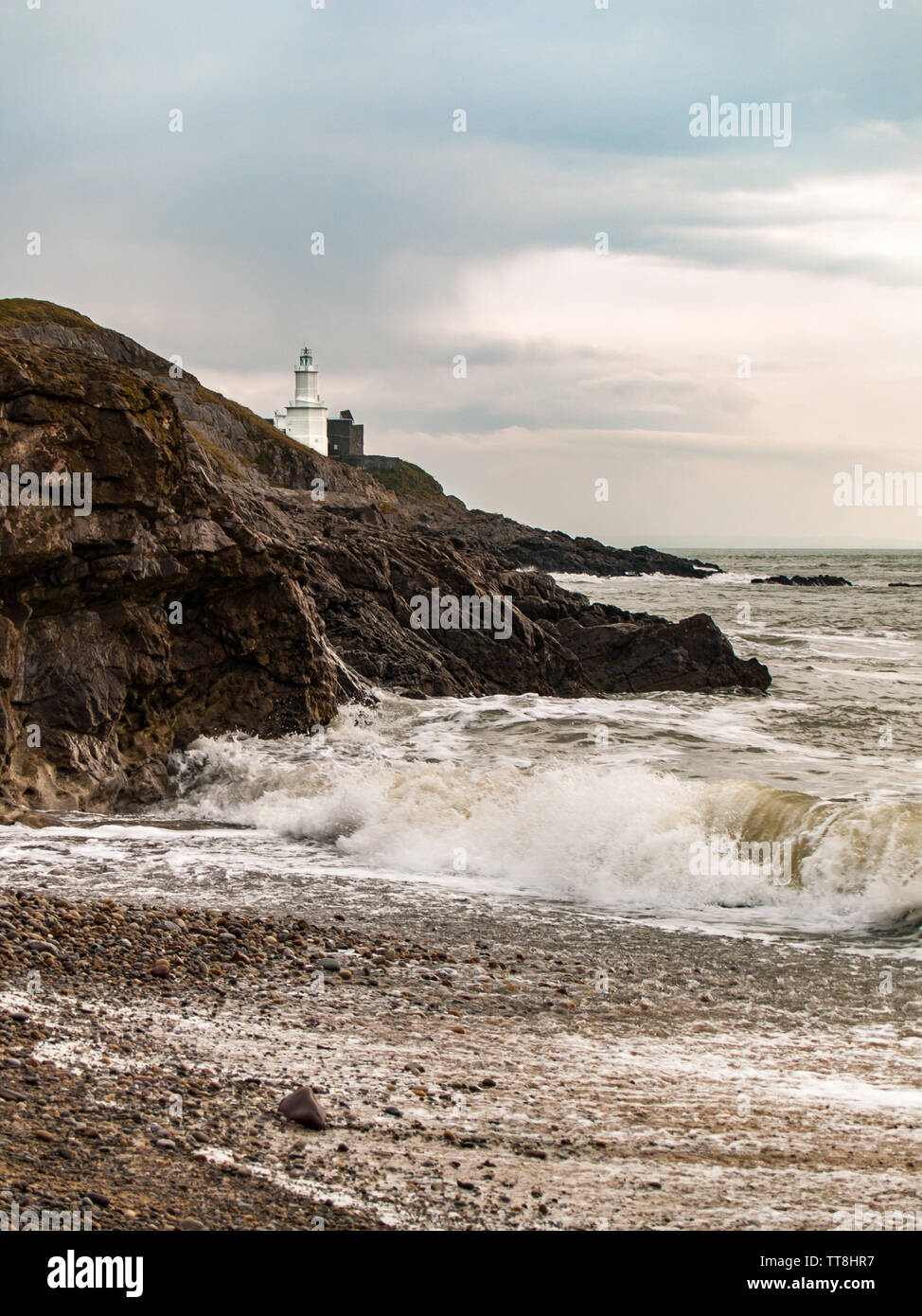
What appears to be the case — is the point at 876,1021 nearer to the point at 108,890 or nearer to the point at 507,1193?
the point at 507,1193

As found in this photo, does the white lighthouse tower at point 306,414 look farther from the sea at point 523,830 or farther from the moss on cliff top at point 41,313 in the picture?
the sea at point 523,830

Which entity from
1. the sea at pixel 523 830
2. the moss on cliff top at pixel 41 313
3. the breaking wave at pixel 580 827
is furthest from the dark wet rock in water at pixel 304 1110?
the moss on cliff top at pixel 41 313

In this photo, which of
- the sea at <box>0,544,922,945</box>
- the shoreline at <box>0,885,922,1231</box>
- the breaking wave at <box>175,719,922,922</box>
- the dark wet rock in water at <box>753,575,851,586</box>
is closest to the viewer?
the shoreline at <box>0,885,922,1231</box>

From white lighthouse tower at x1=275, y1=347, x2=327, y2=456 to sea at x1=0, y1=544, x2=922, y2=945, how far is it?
3922 inches

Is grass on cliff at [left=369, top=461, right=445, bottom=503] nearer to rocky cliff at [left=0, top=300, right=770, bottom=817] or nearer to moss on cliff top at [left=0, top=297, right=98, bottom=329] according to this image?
moss on cliff top at [left=0, top=297, right=98, bottom=329]

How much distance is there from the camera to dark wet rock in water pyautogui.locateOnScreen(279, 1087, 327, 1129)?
4781 millimetres

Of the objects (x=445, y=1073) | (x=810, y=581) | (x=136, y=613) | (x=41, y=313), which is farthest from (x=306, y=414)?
(x=445, y=1073)

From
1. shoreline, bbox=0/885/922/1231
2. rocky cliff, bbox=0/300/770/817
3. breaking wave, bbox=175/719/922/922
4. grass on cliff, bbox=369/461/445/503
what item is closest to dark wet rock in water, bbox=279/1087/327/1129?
shoreline, bbox=0/885/922/1231

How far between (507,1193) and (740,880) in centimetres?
612

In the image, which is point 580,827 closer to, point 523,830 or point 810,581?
point 523,830

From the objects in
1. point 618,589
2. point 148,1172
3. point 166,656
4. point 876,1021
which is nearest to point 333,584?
point 166,656

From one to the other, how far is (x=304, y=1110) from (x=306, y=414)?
114 meters

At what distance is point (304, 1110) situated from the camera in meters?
4.82

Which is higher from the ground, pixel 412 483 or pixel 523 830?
pixel 412 483
